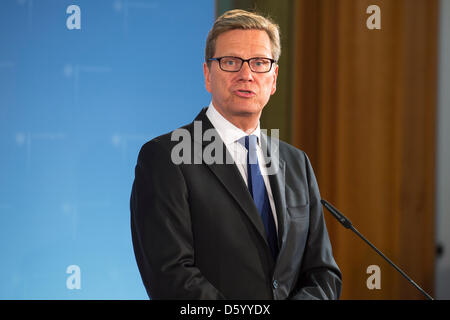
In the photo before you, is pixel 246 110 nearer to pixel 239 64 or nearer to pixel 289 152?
pixel 239 64

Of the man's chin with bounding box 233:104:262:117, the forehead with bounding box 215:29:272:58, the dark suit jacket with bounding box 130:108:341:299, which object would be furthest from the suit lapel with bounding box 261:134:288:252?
the forehead with bounding box 215:29:272:58

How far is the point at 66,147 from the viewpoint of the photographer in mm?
1806

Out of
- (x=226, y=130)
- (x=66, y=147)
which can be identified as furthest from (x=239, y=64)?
(x=66, y=147)

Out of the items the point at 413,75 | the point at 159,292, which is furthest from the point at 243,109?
the point at 413,75

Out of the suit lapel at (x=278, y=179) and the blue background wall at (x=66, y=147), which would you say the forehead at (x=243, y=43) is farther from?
the blue background wall at (x=66, y=147)

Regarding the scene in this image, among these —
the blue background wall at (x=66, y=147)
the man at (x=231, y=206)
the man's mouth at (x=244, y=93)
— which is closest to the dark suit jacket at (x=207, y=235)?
the man at (x=231, y=206)

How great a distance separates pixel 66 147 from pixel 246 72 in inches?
34.9

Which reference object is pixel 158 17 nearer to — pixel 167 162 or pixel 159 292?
pixel 167 162

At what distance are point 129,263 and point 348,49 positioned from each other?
1294 millimetres

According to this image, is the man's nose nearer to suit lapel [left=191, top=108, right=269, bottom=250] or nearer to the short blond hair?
the short blond hair


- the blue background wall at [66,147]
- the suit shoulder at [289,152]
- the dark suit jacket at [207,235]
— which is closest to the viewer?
the dark suit jacket at [207,235]

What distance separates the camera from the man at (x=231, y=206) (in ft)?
3.72

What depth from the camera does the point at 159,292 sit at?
1119 mm

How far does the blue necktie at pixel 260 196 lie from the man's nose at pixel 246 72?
6.1 inches
